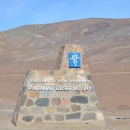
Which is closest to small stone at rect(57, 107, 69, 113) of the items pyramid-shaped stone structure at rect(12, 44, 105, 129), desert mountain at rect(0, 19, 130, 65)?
pyramid-shaped stone structure at rect(12, 44, 105, 129)

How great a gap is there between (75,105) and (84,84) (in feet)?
2.34

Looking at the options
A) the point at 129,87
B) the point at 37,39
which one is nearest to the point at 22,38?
the point at 37,39

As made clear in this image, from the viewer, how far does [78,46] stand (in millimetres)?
12508

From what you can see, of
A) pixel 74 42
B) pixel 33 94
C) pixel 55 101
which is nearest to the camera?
pixel 33 94

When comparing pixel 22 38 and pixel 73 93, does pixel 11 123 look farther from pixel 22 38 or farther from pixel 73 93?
pixel 22 38

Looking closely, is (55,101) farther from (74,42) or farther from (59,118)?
(74,42)

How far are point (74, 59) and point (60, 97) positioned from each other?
1282 millimetres

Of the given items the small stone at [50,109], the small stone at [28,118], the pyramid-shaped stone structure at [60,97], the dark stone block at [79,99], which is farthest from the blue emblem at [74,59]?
the small stone at [28,118]

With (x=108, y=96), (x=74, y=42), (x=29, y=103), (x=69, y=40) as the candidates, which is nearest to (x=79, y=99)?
(x=29, y=103)

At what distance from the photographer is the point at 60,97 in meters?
12.0

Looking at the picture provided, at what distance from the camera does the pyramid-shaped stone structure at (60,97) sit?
11.8m

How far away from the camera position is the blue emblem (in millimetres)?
12375

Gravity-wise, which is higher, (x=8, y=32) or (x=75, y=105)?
(x=8, y=32)

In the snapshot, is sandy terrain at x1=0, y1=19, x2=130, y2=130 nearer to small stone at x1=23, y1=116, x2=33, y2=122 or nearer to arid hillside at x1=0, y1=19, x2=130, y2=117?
arid hillside at x1=0, y1=19, x2=130, y2=117
